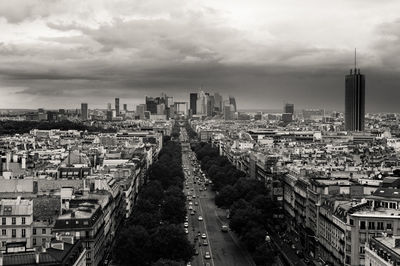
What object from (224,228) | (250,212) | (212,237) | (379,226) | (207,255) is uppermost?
(379,226)

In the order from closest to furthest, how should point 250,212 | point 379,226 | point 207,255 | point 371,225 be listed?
point 379,226
point 371,225
point 207,255
point 250,212

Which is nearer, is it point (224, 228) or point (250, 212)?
point (250, 212)

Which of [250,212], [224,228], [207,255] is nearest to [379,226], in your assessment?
[207,255]

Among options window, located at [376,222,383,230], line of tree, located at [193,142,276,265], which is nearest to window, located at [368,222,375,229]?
window, located at [376,222,383,230]

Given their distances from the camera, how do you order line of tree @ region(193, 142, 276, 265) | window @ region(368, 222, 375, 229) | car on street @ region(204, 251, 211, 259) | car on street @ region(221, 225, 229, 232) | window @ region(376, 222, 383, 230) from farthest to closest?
1. car on street @ region(221, 225, 229, 232)
2. car on street @ region(204, 251, 211, 259)
3. line of tree @ region(193, 142, 276, 265)
4. window @ region(368, 222, 375, 229)
5. window @ region(376, 222, 383, 230)

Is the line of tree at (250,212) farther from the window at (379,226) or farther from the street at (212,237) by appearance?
the window at (379,226)

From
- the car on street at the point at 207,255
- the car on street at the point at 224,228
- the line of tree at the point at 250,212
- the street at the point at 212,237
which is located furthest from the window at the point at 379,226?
the car on street at the point at 224,228

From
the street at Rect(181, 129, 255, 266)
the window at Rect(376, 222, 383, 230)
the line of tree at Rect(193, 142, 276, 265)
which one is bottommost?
the street at Rect(181, 129, 255, 266)

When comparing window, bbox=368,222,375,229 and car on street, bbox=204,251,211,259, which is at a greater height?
window, bbox=368,222,375,229

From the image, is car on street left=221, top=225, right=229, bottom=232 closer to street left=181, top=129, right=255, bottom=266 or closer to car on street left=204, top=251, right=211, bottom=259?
street left=181, top=129, right=255, bottom=266

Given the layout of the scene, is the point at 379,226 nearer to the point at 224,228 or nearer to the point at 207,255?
the point at 207,255

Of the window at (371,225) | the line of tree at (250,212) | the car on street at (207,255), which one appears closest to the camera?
the window at (371,225)

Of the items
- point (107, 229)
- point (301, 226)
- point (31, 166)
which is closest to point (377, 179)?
point (301, 226)
